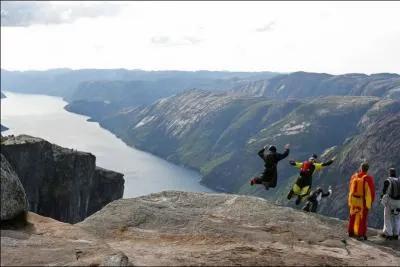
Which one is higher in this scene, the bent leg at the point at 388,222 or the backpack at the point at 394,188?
the backpack at the point at 394,188

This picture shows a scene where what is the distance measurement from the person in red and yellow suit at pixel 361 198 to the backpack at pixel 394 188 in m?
1.29

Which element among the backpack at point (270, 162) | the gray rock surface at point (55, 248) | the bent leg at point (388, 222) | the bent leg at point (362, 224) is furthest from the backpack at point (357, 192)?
the gray rock surface at point (55, 248)

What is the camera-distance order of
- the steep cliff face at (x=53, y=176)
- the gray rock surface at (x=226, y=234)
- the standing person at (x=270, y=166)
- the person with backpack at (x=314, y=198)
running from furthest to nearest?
the steep cliff face at (x=53, y=176) → the standing person at (x=270, y=166) → the person with backpack at (x=314, y=198) → the gray rock surface at (x=226, y=234)

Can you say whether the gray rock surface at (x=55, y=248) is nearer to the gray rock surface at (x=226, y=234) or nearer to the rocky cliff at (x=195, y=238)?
the rocky cliff at (x=195, y=238)

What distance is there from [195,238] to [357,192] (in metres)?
8.91

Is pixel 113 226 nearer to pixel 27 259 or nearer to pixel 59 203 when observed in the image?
pixel 27 259

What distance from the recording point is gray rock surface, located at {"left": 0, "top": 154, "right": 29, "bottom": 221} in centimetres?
2205

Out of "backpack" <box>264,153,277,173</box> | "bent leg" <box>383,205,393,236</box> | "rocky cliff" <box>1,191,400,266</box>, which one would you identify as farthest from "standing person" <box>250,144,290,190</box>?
"bent leg" <box>383,205,393,236</box>

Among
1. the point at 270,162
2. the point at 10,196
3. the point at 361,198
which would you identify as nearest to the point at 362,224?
the point at 361,198

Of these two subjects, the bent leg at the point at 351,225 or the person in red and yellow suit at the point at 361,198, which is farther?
the bent leg at the point at 351,225

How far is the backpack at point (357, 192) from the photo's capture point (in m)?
23.3

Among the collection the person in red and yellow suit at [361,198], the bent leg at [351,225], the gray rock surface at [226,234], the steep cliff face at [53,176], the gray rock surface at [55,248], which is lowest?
the steep cliff face at [53,176]

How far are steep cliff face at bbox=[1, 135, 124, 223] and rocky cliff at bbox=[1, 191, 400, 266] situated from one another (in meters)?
77.9

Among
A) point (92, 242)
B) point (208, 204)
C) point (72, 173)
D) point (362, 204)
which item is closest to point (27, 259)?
point (92, 242)
